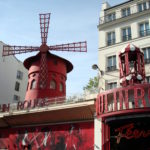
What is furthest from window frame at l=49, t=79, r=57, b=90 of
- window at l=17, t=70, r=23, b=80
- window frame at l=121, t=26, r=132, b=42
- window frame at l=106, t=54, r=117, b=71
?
window at l=17, t=70, r=23, b=80

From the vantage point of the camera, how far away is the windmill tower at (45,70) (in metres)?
19.1

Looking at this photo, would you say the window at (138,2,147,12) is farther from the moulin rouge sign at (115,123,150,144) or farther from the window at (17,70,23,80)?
the window at (17,70,23,80)

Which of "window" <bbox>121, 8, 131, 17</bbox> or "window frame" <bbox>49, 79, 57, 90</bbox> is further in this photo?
"window frame" <bbox>49, 79, 57, 90</bbox>

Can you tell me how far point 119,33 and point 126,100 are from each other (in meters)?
5.71

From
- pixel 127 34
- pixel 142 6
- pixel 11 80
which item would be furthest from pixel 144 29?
pixel 11 80

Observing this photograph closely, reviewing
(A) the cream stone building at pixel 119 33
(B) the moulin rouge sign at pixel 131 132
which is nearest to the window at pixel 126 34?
(A) the cream stone building at pixel 119 33

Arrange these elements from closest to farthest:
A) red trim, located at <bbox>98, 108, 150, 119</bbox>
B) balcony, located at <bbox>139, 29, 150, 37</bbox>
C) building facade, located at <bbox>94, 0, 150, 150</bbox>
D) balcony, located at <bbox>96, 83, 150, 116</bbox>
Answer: red trim, located at <bbox>98, 108, 150, 119</bbox> < balcony, located at <bbox>96, 83, 150, 116</bbox> < building facade, located at <bbox>94, 0, 150, 150</bbox> < balcony, located at <bbox>139, 29, 150, 37</bbox>

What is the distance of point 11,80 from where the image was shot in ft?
89.0

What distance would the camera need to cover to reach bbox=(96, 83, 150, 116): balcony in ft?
35.7

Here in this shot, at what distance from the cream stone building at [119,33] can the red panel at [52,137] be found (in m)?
2.89

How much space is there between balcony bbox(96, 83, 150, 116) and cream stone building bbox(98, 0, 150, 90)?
6.95 ft

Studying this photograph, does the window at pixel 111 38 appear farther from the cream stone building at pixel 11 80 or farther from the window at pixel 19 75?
the window at pixel 19 75

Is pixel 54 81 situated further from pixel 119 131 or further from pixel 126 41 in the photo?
pixel 119 131

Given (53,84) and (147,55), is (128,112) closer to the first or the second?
(147,55)
